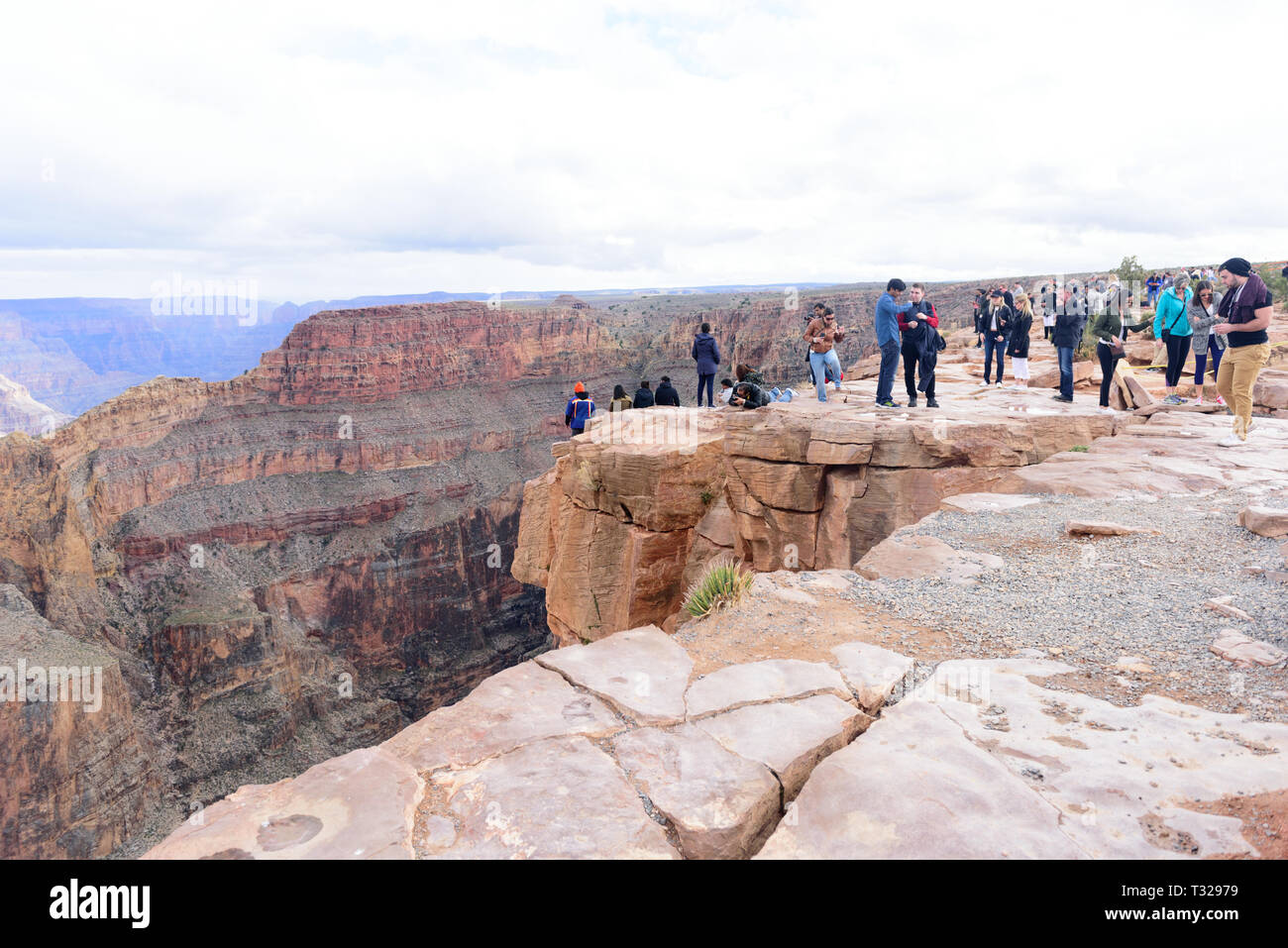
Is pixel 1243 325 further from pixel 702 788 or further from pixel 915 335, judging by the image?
pixel 702 788

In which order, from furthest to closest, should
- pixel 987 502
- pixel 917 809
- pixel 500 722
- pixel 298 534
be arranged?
pixel 298 534 → pixel 987 502 → pixel 500 722 → pixel 917 809

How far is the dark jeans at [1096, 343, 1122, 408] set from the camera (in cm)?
1215

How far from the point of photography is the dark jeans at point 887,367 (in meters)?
12.0

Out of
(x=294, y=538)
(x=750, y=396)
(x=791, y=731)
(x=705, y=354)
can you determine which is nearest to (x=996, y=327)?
(x=750, y=396)

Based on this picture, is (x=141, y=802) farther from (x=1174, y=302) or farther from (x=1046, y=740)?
(x=1174, y=302)

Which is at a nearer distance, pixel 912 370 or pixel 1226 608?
pixel 1226 608

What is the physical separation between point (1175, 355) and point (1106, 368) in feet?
5.79

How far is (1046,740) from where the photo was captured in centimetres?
347

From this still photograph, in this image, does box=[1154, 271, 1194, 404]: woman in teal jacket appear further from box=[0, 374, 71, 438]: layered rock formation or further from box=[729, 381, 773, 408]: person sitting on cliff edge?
box=[0, 374, 71, 438]: layered rock formation

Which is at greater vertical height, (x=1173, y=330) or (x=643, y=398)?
(x=1173, y=330)

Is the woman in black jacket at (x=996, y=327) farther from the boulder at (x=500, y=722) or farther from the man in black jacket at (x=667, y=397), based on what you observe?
the boulder at (x=500, y=722)

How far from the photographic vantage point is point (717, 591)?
243 inches
